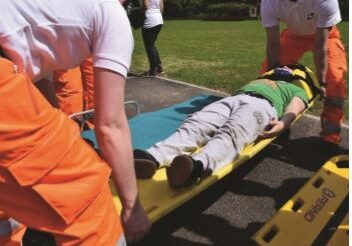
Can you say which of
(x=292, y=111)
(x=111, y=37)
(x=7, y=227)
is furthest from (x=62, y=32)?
(x=292, y=111)

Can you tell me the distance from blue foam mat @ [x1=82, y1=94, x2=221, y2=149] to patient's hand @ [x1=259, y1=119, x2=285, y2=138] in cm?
88

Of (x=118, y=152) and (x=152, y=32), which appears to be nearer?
(x=118, y=152)

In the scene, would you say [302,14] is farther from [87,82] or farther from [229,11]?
[229,11]

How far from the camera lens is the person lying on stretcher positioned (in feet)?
9.40

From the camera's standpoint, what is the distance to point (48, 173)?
143cm

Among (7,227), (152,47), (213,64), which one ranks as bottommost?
(213,64)

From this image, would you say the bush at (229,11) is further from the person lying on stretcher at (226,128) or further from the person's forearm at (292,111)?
the person's forearm at (292,111)

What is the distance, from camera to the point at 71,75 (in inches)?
166

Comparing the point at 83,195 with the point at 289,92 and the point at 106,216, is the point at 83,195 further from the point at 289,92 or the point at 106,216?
the point at 289,92

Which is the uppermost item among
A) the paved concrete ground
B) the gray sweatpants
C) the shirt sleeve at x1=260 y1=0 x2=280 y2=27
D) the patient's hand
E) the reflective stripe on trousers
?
the shirt sleeve at x1=260 y1=0 x2=280 y2=27

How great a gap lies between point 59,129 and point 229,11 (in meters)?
34.2

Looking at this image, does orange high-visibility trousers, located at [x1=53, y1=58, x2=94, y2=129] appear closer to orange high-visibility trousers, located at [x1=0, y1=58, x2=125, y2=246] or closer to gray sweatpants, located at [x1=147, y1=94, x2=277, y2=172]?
gray sweatpants, located at [x1=147, y1=94, x2=277, y2=172]

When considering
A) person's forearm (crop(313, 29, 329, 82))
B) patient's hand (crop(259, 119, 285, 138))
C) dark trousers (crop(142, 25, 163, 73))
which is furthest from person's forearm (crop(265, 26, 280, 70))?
dark trousers (crop(142, 25, 163, 73))

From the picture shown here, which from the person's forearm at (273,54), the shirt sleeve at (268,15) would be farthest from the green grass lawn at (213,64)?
the shirt sleeve at (268,15)
